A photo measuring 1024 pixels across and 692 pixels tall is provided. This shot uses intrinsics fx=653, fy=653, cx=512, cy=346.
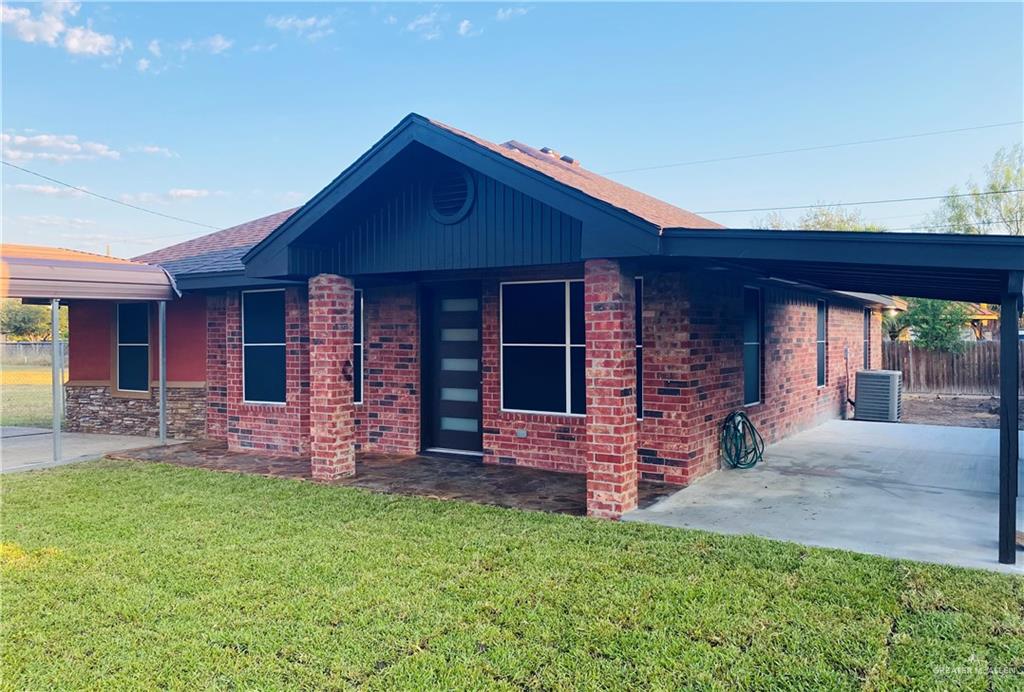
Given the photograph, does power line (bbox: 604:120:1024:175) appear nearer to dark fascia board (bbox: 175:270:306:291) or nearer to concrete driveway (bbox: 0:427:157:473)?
dark fascia board (bbox: 175:270:306:291)

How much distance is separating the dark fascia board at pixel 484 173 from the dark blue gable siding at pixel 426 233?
0.22m

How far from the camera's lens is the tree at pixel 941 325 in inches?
798

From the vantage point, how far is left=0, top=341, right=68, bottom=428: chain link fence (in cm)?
1534

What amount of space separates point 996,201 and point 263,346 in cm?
3191

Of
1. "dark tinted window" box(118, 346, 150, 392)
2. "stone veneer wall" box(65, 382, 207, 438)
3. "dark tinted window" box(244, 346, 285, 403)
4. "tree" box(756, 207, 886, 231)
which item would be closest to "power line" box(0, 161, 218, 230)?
"stone veneer wall" box(65, 382, 207, 438)

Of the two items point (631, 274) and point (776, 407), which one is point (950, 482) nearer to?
point (776, 407)

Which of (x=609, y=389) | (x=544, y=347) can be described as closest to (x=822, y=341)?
(x=544, y=347)

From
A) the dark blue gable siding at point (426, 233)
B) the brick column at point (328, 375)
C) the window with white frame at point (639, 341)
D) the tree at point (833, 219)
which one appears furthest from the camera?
the tree at point (833, 219)

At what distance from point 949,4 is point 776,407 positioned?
15.9 m

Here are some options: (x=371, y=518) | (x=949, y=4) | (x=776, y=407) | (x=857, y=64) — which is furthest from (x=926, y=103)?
(x=371, y=518)

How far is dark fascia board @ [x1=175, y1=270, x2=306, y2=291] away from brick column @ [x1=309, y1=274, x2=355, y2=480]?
138 cm

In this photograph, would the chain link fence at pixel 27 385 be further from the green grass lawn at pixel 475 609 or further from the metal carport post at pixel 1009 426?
the metal carport post at pixel 1009 426

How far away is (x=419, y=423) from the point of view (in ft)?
30.7

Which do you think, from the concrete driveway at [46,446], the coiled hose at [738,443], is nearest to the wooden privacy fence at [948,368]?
the coiled hose at [738,443]
